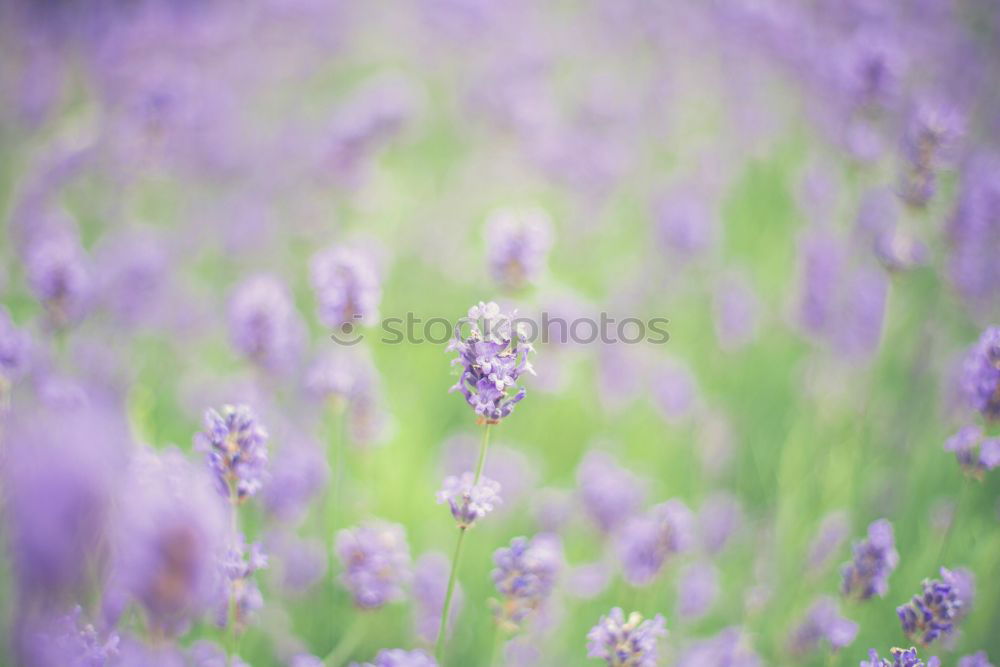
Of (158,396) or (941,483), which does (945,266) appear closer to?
(941,483)

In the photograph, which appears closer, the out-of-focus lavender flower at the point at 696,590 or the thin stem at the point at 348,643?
the thin stem at the point at 348,643

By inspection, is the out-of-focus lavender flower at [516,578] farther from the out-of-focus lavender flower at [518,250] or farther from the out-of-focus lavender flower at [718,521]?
the out-of-focus lavender flower at [718,521]

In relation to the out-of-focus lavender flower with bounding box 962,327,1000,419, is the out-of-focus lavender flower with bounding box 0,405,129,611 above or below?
below

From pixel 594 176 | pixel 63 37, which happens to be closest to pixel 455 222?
pixel 594 176

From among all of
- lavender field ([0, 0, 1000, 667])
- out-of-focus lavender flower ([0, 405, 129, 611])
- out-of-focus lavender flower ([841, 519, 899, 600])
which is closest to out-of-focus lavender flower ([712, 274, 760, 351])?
lavender field ([0, 0, 1000, 667])

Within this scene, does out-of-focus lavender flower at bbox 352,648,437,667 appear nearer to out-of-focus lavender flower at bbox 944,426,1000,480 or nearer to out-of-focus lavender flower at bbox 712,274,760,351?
out-of-focus lavender flower at bbox 944,426,1000,480

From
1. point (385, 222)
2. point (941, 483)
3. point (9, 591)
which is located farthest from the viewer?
point (385, 222)

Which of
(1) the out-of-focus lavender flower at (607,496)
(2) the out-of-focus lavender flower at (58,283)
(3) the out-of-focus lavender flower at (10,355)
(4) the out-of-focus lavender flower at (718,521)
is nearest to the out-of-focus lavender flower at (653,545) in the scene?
(1) the out-of-focus lavender flower at (607,496)
